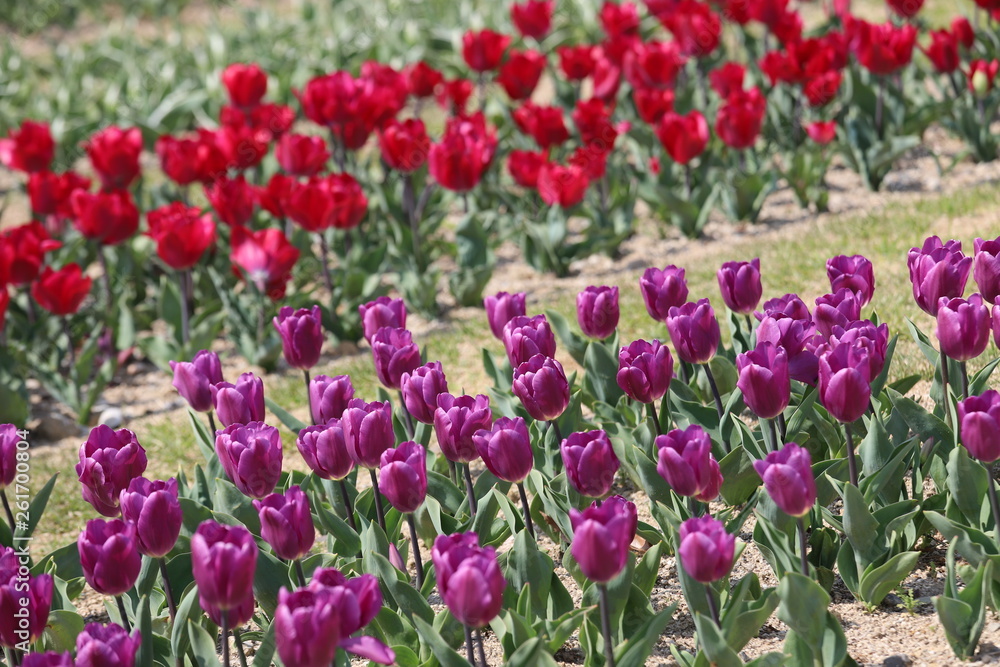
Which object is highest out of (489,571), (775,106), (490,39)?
(490,39)

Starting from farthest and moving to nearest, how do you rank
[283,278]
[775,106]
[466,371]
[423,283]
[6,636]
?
[775,106] < [423,283] < [283,278] < [466,371] < [6,636]

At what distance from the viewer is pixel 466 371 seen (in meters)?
5.09

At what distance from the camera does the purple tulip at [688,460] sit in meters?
2.49

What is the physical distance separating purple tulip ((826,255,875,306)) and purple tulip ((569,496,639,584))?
4.30ft

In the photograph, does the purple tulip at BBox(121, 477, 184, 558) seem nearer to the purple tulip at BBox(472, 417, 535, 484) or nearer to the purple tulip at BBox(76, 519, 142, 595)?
the purple tulip at BBox(76, 519, 142, 595)

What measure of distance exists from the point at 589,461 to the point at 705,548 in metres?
0.39

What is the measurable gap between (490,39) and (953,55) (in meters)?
2.80

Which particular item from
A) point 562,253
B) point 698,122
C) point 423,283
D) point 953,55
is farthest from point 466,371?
point 953,55

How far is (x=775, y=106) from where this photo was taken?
280 inches

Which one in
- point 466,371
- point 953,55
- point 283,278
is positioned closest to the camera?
point 466,371

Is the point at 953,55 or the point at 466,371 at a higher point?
the point at 953,55

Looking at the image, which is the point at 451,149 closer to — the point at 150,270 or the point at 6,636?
the point at 150,270

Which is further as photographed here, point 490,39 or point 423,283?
point 490,39

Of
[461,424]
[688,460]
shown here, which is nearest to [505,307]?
[461,424]
